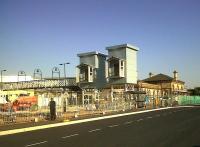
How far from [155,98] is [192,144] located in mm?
52454

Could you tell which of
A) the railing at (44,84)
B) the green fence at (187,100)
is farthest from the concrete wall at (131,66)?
the green fence at (187,100)

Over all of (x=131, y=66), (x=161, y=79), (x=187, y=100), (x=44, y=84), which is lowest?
(x=187, y=100)

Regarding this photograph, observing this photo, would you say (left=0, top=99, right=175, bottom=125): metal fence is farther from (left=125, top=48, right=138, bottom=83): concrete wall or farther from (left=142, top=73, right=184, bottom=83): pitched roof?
(left=142, top=73, right=184, bottom=83): pitched roof

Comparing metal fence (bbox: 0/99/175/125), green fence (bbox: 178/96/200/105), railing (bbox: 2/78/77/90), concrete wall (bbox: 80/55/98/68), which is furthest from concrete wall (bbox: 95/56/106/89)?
green fence (bbox: 178/96/200/105)

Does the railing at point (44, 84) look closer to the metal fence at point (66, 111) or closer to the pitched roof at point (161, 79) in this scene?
the metal fence at point (66, 111)

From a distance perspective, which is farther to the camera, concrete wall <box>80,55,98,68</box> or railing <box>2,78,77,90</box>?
railing <box>2,78,77,90</box>

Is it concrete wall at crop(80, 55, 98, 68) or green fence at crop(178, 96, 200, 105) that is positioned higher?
concrete wall at crop(80, 55, 98, 68)

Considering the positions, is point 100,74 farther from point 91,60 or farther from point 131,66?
point 131,66

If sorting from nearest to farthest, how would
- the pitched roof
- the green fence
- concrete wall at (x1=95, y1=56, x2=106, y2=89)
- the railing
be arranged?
concrete wall at (x1=95, y1=56, x2=106, y2=89) → the railing → the green fence → the pitched roof

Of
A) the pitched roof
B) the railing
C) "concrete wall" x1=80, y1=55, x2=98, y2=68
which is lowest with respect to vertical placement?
the railing

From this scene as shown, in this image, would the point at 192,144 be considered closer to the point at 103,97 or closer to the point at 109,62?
the point at 103,97

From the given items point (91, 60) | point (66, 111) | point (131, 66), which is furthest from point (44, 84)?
point (66, 111)

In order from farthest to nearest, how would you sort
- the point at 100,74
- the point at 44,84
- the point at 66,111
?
the point at 44,84 < the point at 100,74 < the point at 66,111


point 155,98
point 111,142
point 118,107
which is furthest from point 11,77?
point 111,142
